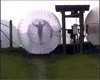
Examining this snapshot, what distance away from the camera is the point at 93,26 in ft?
79.8

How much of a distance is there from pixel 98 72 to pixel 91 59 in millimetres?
2564

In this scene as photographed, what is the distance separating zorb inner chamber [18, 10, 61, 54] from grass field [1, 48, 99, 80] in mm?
1348

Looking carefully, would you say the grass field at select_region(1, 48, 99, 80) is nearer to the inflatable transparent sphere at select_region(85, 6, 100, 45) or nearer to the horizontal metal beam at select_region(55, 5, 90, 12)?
the inflatable transparent sphere at select_region(85, 6, 100, 45)

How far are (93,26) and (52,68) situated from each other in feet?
20.1

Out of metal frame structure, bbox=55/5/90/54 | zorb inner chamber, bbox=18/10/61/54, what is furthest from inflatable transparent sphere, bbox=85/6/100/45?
zorb inner chamber, bbox=18/10/61/54

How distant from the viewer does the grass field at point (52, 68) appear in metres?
16.9

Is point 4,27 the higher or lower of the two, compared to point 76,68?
higher

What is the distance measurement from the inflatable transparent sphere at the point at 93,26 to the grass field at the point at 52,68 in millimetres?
2666

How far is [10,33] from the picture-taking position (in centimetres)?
2641

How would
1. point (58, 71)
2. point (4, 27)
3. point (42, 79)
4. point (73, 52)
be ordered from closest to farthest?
point (42, 79)
point (58, 71)
point (73, 52)
point (4, 27)

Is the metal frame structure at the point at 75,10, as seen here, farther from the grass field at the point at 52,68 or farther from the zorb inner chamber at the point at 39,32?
the grass field at the point at 52,68

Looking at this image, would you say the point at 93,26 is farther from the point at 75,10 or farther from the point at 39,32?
the point at 39,32

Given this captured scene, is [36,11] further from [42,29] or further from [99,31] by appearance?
[99,31]

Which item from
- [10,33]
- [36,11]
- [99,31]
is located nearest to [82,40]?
[99,31]
